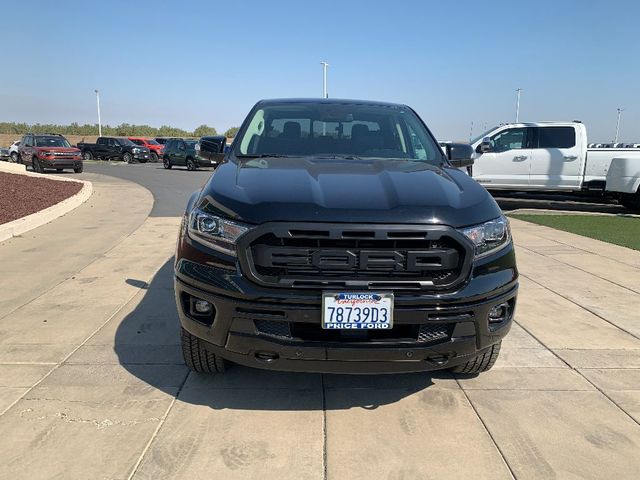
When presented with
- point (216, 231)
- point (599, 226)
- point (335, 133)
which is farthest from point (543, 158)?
point (216, 231)

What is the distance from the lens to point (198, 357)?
320 centimetres

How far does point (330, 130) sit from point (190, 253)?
1.86m

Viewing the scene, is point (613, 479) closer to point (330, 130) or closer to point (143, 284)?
point (330, 130)

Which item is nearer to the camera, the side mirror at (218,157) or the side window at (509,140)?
the side mirror at (218,157)

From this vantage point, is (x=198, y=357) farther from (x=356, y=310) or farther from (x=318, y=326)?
(x=356, y=310)

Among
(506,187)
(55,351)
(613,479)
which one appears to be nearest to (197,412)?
(55,351)

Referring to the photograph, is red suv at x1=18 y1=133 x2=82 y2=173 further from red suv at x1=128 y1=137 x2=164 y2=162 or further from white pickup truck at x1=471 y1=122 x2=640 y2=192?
white pickup truck at x1=471 y1=122 x2=640 y2=192

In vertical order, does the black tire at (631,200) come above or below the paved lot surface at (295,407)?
above

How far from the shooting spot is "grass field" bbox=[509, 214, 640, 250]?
885 centimetres

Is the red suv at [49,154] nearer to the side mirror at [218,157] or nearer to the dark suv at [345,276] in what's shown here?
the side mirror at [218,157]

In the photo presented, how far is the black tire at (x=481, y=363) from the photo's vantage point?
3.29m

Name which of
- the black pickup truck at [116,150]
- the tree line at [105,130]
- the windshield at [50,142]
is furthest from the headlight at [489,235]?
the tree line at [105,130]

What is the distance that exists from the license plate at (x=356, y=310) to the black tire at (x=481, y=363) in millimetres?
1087

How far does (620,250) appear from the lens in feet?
25.8
